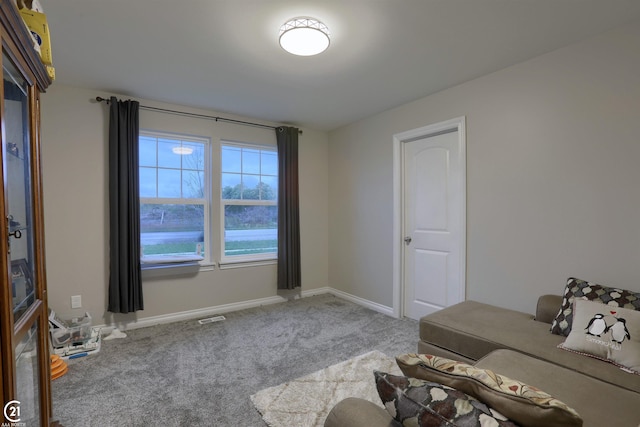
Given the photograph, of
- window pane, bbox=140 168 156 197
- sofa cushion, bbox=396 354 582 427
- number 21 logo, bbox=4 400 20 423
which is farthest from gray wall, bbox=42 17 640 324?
number 21 logo, bbox=4 400 20 423

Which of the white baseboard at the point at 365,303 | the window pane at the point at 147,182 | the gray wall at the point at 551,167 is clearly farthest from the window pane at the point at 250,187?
the gray wall at the point at 551,167

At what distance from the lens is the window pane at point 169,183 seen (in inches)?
140

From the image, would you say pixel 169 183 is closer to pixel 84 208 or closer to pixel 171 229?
pixel 171 229

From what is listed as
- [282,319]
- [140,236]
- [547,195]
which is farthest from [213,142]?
[547,195]

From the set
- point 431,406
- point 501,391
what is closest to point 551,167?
point 501,391

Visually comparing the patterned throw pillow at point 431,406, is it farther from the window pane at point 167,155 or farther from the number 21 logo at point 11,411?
the window pane at point 167,155

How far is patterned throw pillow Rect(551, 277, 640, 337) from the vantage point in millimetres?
1812

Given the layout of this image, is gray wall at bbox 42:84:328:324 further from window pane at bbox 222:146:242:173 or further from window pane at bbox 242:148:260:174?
window pane at bbox 242:148:260:174

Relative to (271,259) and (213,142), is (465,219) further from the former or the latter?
(213,142)

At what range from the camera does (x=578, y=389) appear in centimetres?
135

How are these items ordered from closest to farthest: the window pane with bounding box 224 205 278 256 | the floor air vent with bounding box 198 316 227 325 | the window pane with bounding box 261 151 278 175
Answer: the floor air vent with bounding box 198 316 227 325, the window pane with bounding box 224 205 278 256, the window pane with bounding box 261 151 278 175

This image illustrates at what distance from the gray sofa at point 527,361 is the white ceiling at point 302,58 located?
188cm

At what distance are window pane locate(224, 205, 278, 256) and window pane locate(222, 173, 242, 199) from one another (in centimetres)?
14

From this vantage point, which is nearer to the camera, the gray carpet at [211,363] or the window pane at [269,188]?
the gray carpet at [211,363]
